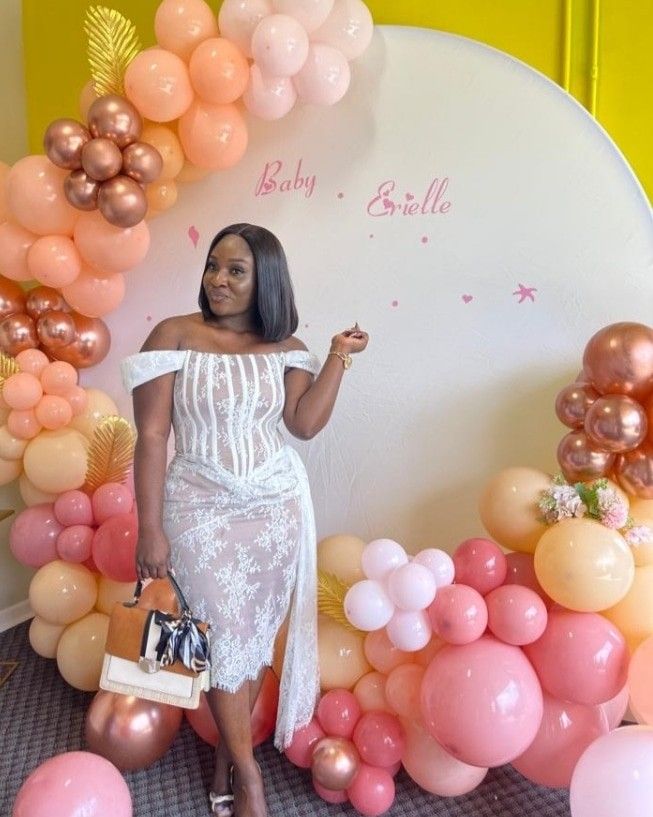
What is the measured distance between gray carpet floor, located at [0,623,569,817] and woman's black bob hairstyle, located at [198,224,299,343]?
1.21m

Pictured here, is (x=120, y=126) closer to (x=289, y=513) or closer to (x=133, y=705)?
(x=289, y=513)

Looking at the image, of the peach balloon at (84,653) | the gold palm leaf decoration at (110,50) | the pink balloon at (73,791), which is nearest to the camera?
the pink balloon at (73,791)

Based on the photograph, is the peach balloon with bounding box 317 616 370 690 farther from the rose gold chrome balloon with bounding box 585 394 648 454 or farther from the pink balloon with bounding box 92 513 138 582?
the rose gold chrome balloon with bounding box 585 394 648 454

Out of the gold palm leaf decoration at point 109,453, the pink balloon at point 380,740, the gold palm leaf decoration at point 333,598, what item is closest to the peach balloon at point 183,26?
the gold palm leaf decoration at point 109,453

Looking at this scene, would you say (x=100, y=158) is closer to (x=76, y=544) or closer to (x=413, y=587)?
(x=76, y=544)

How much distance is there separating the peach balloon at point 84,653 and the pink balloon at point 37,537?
26cm

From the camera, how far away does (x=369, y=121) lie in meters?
2.13

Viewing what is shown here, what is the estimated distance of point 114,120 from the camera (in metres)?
1.89

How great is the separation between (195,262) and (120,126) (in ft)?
1.95

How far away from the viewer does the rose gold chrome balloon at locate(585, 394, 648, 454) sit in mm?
1527

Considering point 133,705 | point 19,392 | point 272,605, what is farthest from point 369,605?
point 19,392

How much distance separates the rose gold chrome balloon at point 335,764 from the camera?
1658mm

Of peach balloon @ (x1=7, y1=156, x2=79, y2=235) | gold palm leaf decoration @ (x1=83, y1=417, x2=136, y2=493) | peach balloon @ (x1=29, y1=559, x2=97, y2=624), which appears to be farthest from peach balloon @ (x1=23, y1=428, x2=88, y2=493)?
peach balloon @ (x1=7, y1=156, x2=79, y2=235)

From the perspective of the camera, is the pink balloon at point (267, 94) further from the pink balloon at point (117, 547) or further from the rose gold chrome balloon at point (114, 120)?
the pink balloon at point (117, 547)
